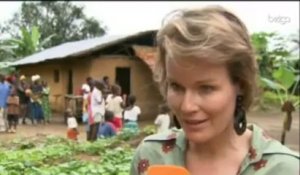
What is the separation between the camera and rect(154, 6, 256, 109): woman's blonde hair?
1.36 m

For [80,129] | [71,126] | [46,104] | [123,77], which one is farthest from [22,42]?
[123,77]

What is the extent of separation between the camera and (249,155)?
1.52 metres

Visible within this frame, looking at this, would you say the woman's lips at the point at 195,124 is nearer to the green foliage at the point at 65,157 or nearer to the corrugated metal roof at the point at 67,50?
the green foliage at the point at 65,157

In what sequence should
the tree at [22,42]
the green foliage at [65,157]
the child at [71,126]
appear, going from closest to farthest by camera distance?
the tree at [22,42]
the green foliage at [65,157]
the child at [71,126]

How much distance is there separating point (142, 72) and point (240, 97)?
13.6 metres

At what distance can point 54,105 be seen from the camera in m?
11.5

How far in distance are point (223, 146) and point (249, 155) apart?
0.07m

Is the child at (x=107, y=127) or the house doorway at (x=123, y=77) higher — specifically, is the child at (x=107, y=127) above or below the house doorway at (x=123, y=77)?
below

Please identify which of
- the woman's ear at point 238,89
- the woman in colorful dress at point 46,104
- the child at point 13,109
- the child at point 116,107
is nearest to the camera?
the woman's ear at point 238,89

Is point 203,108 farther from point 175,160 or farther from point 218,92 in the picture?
point 175,160

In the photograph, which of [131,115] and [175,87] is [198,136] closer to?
[175,87]

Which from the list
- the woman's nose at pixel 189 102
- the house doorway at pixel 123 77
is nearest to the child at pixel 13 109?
the house doorway at pixel 123 77

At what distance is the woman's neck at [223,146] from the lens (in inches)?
60.6

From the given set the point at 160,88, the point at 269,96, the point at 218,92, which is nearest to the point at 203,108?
the point at 218,92
